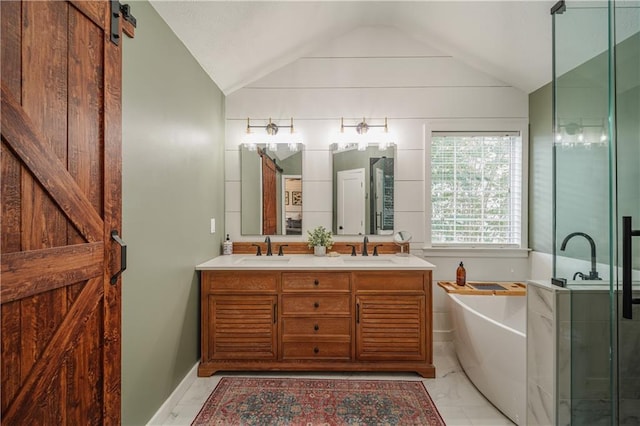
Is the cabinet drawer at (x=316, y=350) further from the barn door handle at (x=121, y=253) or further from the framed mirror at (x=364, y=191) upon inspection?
the barn door handle at (x=121, y=253)

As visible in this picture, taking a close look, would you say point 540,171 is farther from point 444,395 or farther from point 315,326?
point 315,326

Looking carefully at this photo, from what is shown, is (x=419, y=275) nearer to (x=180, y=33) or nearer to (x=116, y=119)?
(x=116, y=119)

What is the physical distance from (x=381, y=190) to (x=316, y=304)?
1255mm

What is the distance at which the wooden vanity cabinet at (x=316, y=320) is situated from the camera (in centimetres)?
240

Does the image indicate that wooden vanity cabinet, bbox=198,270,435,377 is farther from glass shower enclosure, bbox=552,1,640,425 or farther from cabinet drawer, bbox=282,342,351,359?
glass shower enclosure, bbox=552,1,640,425

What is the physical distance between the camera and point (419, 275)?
242cm

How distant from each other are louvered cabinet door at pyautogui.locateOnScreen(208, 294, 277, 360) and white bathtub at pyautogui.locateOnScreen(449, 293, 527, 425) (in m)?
1.44

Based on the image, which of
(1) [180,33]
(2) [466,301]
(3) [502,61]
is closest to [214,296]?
(1) [180,33]

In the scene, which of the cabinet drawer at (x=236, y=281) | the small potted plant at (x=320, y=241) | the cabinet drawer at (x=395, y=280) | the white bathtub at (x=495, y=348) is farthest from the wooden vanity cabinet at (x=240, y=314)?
the white bathtub at (x=495, y=348)

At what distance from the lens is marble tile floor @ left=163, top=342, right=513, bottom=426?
1948 mm

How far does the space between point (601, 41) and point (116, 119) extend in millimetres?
2117

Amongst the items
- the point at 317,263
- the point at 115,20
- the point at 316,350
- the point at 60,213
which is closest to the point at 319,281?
the point at 317,263

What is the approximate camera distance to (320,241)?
9.55ft

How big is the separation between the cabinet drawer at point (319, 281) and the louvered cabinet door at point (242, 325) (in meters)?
0.23
